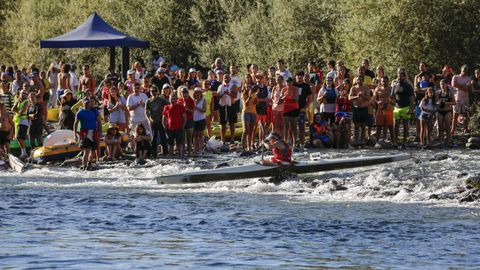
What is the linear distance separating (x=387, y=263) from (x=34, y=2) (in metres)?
43.4

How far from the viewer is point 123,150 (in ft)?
95.7

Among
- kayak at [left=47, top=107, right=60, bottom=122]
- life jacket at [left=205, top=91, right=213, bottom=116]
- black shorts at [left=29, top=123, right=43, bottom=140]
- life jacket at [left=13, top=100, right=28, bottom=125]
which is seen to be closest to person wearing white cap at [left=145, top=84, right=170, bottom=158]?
life jacket at [left=205, top=91, right=213, bottom=116]

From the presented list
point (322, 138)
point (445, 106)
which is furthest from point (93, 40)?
point (445, 106)

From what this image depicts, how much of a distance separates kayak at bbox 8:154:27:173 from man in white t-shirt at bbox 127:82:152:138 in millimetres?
2750

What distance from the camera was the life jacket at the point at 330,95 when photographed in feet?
90.0

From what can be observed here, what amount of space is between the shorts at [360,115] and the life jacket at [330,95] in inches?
23.1

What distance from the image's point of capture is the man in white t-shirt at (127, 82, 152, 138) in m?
27.7

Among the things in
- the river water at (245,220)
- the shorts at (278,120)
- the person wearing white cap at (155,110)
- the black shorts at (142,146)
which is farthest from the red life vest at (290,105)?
the black shorts at (142,146)

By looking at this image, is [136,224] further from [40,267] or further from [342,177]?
[342,177]

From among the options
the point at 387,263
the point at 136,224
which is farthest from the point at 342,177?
the point at 387,263

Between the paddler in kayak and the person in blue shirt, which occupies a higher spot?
the person in blue shirt

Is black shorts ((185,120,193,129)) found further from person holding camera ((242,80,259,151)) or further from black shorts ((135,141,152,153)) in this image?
person holding camera ((242,80,259,151))

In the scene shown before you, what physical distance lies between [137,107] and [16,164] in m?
3.14

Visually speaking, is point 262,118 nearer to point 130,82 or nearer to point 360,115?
point 360,115
